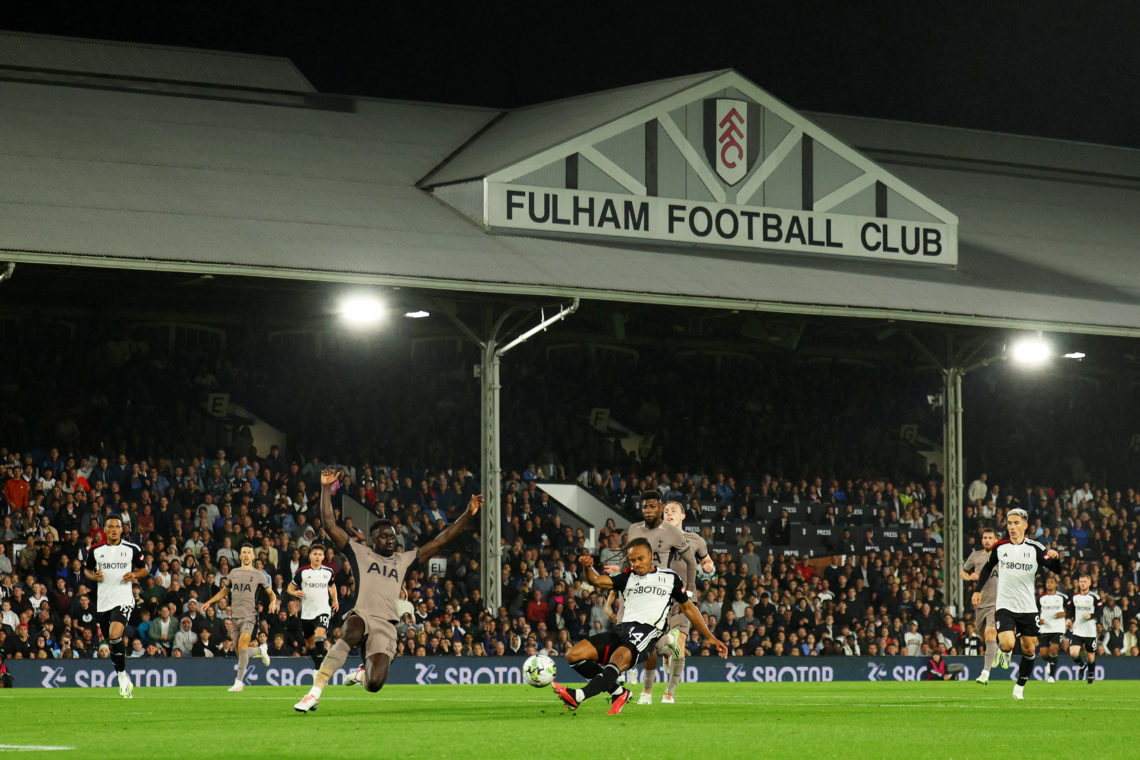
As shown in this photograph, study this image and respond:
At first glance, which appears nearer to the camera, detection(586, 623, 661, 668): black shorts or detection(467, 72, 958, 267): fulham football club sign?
detection(586, 623, 661, 668): black shorts

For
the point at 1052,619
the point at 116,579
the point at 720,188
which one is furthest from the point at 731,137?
the point at 116,579

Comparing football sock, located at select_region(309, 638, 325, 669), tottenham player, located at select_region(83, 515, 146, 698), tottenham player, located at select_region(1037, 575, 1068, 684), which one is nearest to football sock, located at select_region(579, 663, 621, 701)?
tottenham player, located at select_region(83, 515, 146, 698)

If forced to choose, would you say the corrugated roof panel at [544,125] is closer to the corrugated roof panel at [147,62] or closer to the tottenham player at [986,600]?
the corrugated roof panel at [147,62]

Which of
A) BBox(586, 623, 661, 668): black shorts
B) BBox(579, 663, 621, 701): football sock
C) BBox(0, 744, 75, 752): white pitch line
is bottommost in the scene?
BBox(0, 744, 75, 752): white pitch line

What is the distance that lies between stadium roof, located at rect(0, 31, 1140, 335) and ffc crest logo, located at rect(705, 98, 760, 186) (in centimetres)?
81

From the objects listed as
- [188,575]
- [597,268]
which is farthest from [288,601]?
[597,268]

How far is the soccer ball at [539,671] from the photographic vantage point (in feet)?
48.2

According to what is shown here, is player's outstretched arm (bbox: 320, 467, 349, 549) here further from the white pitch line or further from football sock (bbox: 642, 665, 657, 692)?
football sock (bbox: 642, 665, 657, 692)

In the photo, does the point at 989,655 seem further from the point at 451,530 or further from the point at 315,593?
the point at 451,530

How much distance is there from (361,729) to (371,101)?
83.5 ft

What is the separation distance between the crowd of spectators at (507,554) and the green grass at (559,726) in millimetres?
5284

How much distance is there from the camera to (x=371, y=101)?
37500 mm

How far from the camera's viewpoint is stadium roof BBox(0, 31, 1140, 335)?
92.2 ft

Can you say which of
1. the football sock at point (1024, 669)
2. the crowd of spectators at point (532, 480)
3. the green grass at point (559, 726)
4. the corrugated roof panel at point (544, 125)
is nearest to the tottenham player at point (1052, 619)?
the green grass at point (559, 726)
